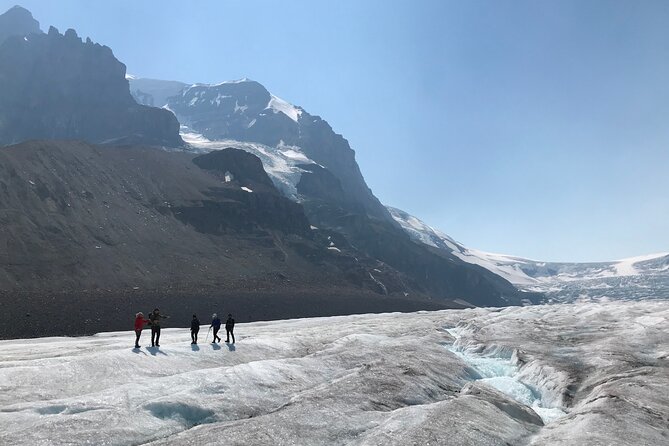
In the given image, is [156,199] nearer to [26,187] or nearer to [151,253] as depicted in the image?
[151,253]

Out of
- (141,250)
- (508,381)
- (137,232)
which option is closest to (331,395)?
(508,381)

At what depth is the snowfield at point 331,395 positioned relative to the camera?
1977cm

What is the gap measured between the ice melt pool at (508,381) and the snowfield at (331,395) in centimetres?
15

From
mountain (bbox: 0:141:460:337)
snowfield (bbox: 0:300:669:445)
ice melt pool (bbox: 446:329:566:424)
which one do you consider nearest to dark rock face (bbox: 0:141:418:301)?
mountain (bbox: 0:141:460:337)

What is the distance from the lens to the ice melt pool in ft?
97.8

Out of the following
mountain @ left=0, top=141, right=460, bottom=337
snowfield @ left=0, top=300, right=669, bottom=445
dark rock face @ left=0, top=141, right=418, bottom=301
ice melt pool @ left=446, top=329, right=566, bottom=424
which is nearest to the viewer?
snowfield @ left=0, top=300, right=669, bottom=445

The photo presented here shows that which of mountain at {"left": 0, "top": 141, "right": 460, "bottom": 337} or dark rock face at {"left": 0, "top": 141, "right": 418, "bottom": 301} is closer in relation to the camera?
mountain at {"left": 0, "top": 141, "right": 460, "bottom": 337}

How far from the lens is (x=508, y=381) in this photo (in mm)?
36062

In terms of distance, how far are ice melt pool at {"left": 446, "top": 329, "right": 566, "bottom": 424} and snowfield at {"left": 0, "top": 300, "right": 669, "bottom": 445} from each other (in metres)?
0.15

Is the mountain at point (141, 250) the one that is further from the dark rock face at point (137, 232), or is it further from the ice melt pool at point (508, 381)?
the ice melt pool at point (508, 381)

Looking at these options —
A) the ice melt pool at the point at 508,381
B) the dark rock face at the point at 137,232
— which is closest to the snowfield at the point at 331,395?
the ice melt pool at the point at 508,381

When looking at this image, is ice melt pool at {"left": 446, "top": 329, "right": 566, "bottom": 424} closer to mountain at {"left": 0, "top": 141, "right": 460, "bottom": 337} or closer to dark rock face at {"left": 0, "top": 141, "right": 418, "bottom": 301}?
mountain at {"left": 0, "top": 141, "right": 460, "bottom": 337}

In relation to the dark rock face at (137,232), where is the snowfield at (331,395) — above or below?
below

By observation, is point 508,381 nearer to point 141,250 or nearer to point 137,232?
point 141,250
